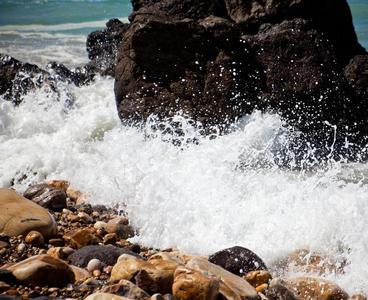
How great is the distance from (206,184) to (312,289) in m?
1.79

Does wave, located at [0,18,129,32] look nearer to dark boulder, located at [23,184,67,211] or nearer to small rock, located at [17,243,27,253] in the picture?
dark boulder, located at [23,184,67,211]

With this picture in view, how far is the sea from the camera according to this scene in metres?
4.15

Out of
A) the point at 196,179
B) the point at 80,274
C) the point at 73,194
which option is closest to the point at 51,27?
the point at 73,194

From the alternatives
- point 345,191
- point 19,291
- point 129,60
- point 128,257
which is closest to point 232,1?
point 129,60

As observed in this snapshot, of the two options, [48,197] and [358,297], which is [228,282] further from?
[48,197]

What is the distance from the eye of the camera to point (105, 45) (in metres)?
11.1

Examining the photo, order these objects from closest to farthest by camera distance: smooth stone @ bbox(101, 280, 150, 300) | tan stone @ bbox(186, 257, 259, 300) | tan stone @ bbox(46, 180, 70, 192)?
smooth stone @ bbox(101, 280, 150, 300) < tan stone @ bbox(186, 257, 259, 300) < tan stone @ bbox(46, 180, 70, 192)

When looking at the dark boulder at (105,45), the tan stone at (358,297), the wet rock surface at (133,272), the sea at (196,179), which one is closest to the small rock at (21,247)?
the wet rock surface at (133,272)

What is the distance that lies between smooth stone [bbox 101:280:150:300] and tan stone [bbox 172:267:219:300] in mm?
199

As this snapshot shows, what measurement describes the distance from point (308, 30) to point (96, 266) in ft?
14.8

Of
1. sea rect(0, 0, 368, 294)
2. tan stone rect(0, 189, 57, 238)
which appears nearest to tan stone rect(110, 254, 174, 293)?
tan stone rect(0, 189, 57, 238)

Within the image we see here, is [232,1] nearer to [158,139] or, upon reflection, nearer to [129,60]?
[129,60]

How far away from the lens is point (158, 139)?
19.8ft

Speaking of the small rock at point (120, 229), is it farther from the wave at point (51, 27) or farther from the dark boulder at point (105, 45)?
the wave at point (51, 27)
